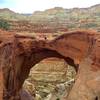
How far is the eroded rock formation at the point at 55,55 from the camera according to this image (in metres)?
21.3

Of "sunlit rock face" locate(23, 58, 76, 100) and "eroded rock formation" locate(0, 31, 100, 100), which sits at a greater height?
"eroded rock formation" locate(0, 31, 100, 100)

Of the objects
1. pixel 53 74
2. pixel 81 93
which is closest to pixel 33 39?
pixel 81 93

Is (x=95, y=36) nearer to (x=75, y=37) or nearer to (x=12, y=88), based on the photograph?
(x=75, y=37)

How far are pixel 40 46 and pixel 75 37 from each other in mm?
2888

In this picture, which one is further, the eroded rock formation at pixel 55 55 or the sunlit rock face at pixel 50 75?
the sunlit rock face at pixel 50 75

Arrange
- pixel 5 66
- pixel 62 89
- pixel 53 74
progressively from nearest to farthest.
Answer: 1. pixel 5 66
2. pixel 62 89
3. pixel 53 74

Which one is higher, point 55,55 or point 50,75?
point 55,55

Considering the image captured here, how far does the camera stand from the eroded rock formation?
2128cm

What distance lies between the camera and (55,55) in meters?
26.1

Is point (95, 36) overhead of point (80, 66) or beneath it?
overhead

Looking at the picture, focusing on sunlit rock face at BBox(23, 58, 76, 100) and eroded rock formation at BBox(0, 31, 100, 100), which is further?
sunlit rock face at BBox(23, 58, 76, 100)

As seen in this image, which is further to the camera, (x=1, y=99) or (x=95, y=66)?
(x=1, y=99)

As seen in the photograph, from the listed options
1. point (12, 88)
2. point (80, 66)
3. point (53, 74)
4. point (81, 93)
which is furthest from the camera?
point (53, 74)

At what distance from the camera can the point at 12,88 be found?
2614 cm
